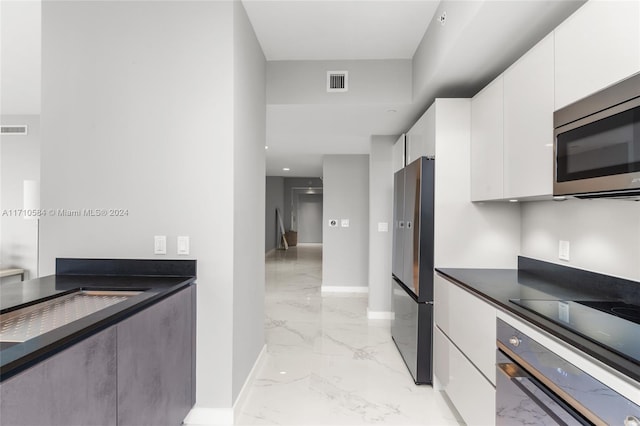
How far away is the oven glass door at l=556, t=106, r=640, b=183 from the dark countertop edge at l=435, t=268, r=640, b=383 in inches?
23.5

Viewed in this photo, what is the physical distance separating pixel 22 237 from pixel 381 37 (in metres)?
5.66

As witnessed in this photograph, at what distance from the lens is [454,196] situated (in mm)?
2418

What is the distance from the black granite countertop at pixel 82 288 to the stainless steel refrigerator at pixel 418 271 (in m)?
1.65

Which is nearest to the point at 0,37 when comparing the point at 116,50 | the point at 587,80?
the point at 116,50

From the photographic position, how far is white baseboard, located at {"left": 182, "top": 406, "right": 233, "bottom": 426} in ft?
6.51

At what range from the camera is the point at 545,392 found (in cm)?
119

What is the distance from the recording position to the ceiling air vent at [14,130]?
15.6ft

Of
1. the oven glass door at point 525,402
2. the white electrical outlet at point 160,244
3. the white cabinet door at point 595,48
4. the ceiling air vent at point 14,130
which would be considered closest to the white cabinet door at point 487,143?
the white cabinet door at point 595,48

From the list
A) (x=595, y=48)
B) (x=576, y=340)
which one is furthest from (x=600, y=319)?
(x=595, y=48)

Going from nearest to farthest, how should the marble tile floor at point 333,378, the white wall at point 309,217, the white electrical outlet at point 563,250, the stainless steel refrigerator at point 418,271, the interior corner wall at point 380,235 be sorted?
the white electrical outlet at point 563,250 → the marble tile floor at point 333,378 → the stainless steel refrigerator at point 418,271 → the interior corner wall at point 380,235 → the white wall at point 309,217

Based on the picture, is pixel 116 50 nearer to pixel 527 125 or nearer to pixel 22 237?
pixel 527 125

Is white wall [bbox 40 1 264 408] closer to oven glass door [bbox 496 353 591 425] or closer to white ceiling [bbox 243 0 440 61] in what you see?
white ceiling [bbox 243 0 440 61]

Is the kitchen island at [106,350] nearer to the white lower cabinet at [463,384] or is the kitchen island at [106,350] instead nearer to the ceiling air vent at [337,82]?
the white lower cabinet at [463,384]

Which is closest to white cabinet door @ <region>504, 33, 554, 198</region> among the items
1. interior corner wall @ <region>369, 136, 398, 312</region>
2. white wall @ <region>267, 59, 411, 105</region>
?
white wall @ <region>267, 59, 411, 105</region>
